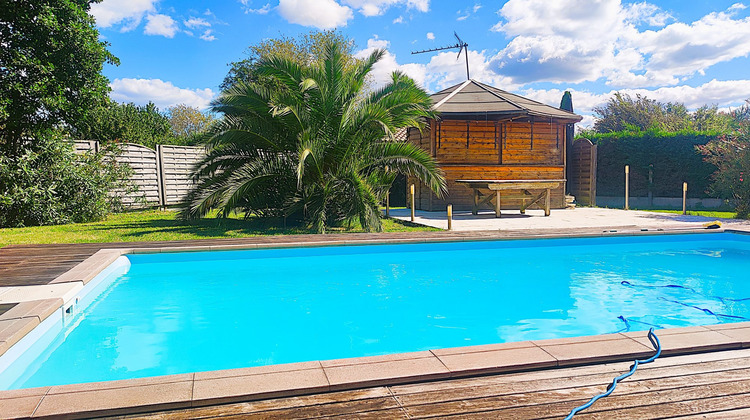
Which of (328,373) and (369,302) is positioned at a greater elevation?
(328,373)

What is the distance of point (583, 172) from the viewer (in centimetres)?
1730

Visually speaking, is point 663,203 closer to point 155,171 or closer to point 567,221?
point 567,221

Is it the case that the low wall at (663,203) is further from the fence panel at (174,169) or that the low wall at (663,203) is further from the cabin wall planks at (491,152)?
the fence panel at (174,169)

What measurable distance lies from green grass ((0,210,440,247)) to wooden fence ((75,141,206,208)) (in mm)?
1972

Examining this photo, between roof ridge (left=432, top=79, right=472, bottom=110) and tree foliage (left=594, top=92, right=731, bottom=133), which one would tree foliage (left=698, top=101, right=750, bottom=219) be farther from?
tree foliage (left=594, top=92, right=731, bottom=133)

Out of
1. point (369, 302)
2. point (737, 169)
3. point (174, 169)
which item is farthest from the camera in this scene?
point (174, 169)

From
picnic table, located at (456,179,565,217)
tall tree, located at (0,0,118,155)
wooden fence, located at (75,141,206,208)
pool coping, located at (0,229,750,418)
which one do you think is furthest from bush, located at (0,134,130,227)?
picnic table, located at (456,179,565,217)

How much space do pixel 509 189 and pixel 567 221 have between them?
6.21 feet

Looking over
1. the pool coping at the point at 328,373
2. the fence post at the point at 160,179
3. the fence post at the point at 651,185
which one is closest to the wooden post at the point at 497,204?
the fence post at the point at 651,185

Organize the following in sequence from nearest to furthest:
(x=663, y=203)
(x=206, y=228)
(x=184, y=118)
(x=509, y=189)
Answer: (x=206, y=228)
(x=509, y=189)
(x=663, y=203)
(x=184, y=118)

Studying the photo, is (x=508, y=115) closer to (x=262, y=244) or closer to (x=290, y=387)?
(x=262, y=244)

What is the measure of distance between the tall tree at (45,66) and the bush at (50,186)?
432 mm

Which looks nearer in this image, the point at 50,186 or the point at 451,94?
the point at 50,186

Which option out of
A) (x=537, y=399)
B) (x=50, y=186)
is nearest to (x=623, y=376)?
(x=537, y=399)
